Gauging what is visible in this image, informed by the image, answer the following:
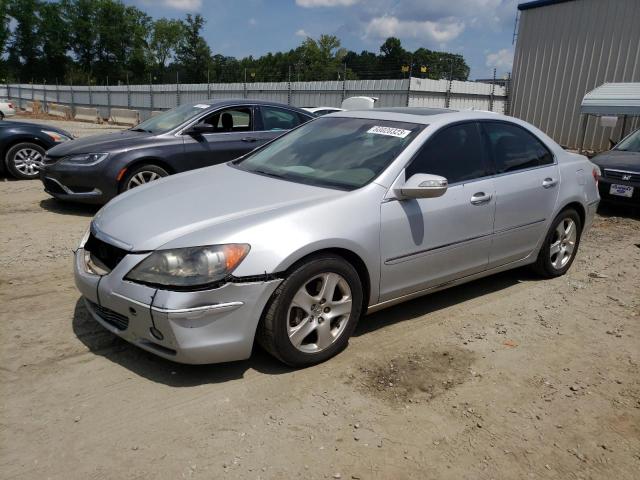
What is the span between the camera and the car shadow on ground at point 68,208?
275 inches

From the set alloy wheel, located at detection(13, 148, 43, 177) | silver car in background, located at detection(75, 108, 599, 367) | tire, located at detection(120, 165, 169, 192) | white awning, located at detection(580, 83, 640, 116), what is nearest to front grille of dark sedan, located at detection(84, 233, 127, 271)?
silver car in background, located at detection(75, 108, 599, 367)

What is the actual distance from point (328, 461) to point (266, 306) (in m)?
0.90

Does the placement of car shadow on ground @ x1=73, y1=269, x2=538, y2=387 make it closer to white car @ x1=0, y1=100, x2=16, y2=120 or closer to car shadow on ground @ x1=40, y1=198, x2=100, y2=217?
car shadow on ground @ x1=40, y1=198, x2=100, y2=217

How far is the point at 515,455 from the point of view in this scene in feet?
8.66

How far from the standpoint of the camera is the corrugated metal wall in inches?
652

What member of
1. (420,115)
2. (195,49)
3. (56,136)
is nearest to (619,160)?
(420,115)

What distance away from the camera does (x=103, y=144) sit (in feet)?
22.4

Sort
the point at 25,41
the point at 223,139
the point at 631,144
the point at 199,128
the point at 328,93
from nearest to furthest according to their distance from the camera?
the point at 199,128
the point at 223,139
the point at 631,144
the point at 328,93
the point at 25,41

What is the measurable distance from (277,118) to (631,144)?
6071 mm

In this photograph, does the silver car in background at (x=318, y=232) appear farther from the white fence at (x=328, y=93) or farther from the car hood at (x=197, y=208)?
the white fence at (x=328, y=93)

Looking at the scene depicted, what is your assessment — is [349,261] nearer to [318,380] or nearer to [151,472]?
[318,380]

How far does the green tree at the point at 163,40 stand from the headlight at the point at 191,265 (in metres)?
→ 98.9

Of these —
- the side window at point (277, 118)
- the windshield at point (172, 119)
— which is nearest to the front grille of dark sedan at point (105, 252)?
the windshield at point (172, 119)

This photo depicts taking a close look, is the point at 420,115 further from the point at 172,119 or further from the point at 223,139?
the point at 172,119
